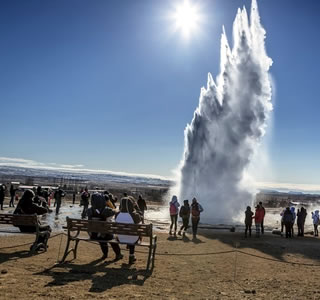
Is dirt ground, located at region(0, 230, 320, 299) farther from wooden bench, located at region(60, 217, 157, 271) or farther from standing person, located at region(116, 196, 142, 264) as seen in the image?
wooden bench, located at region(60, 217, 157, 271)

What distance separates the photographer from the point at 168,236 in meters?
15.3

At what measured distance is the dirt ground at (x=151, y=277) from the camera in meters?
6.14

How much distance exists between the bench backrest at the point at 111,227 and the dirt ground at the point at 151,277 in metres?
0.77

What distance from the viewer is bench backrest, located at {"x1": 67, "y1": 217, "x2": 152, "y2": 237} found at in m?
8.03

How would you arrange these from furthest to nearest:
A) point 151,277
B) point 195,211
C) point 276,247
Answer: point 195,211
point 276,247
point 151,277

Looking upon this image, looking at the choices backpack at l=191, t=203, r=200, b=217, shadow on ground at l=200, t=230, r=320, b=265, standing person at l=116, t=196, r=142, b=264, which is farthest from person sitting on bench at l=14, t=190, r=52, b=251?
backpack at l=191, t=203, r=200, b=217

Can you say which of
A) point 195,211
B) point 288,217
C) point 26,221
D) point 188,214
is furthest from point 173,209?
point 26,221

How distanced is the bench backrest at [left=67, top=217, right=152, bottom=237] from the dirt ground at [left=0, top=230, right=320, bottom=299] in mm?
772

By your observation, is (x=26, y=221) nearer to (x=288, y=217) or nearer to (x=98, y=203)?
(x=98, y=203)

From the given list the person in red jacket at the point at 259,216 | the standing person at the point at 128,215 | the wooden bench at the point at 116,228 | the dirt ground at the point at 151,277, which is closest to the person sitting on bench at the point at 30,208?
the dirt ground at the point at 151,277

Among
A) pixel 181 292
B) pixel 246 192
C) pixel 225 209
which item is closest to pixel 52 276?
pixel 181 292

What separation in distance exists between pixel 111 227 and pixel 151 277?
1513mm

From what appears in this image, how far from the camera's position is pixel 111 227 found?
824 centimetres

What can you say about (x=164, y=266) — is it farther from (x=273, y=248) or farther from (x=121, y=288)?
(x=273, y=248)
